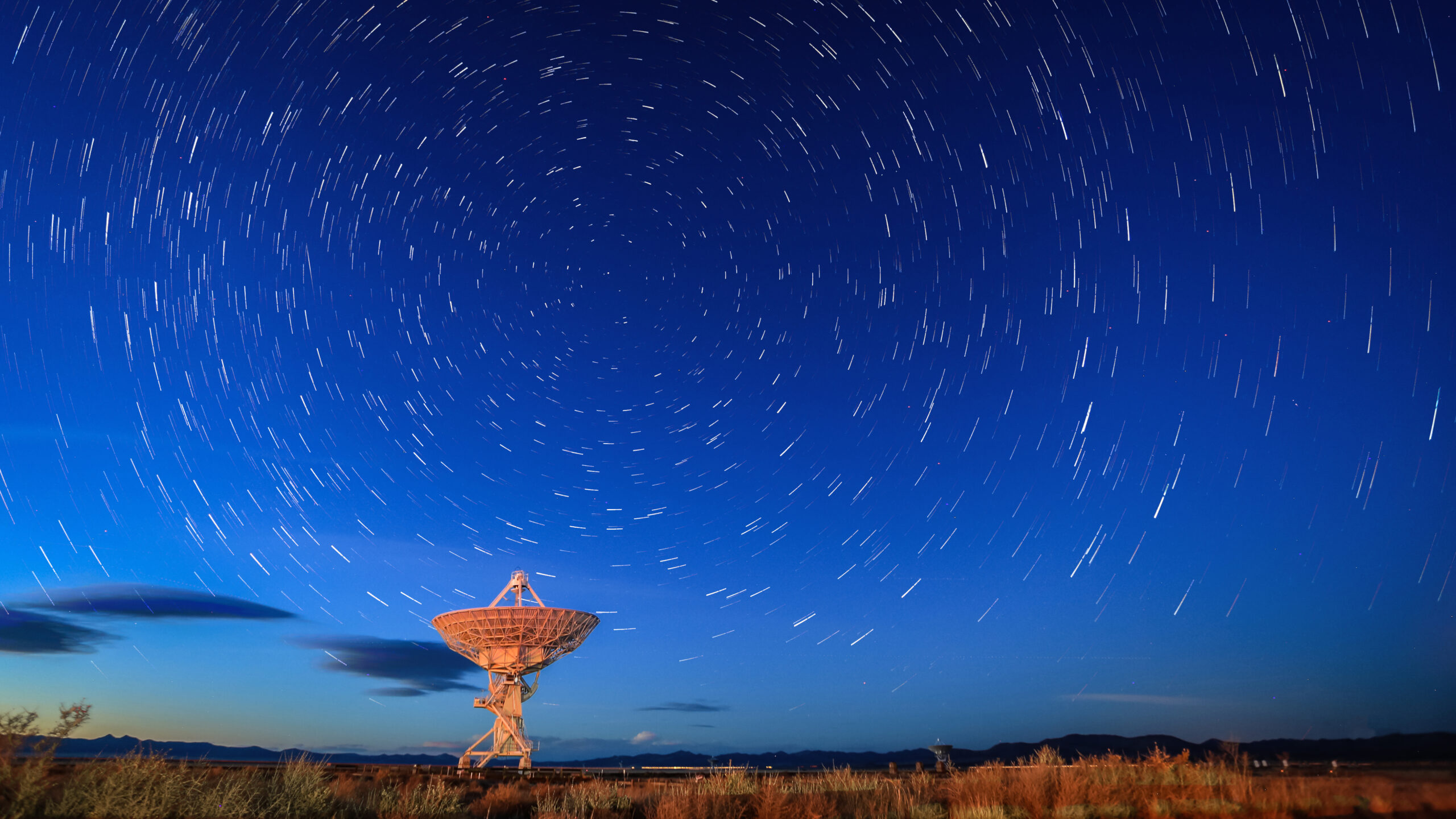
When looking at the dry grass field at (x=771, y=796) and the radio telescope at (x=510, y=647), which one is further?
the radio telescope at (x=510, y=647)

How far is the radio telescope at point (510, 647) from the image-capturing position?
45.8 metres

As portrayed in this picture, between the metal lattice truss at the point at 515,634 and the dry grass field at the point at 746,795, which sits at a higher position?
the metal lattice truss at the point at 515,634

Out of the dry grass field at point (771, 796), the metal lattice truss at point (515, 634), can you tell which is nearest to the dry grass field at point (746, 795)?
the dry grass field at point (771, 796)

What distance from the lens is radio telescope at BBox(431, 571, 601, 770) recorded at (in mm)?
45750

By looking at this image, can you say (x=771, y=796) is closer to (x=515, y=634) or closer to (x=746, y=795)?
(x=746, y=795)

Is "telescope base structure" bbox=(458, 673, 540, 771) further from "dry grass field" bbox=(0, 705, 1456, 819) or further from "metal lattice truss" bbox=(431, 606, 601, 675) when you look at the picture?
"dry grass field" bbox=(0, 705, 1456, 819)

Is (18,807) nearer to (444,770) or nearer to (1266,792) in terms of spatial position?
(1266,792)

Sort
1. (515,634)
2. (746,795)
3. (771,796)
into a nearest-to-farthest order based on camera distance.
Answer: (771,796), (746,795), (515,634)

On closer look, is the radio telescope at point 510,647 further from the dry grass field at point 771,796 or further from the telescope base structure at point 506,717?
the dry grass field at point 771,796

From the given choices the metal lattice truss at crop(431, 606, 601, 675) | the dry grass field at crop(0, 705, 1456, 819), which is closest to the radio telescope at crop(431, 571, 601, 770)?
the metal lattice truss at crop(431, 606, 601, 675)

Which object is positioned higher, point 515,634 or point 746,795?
point 515,634

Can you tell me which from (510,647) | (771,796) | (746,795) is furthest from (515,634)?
(771,796)

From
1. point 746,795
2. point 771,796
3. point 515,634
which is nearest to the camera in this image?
point 771,796

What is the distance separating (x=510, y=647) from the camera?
153 ft
